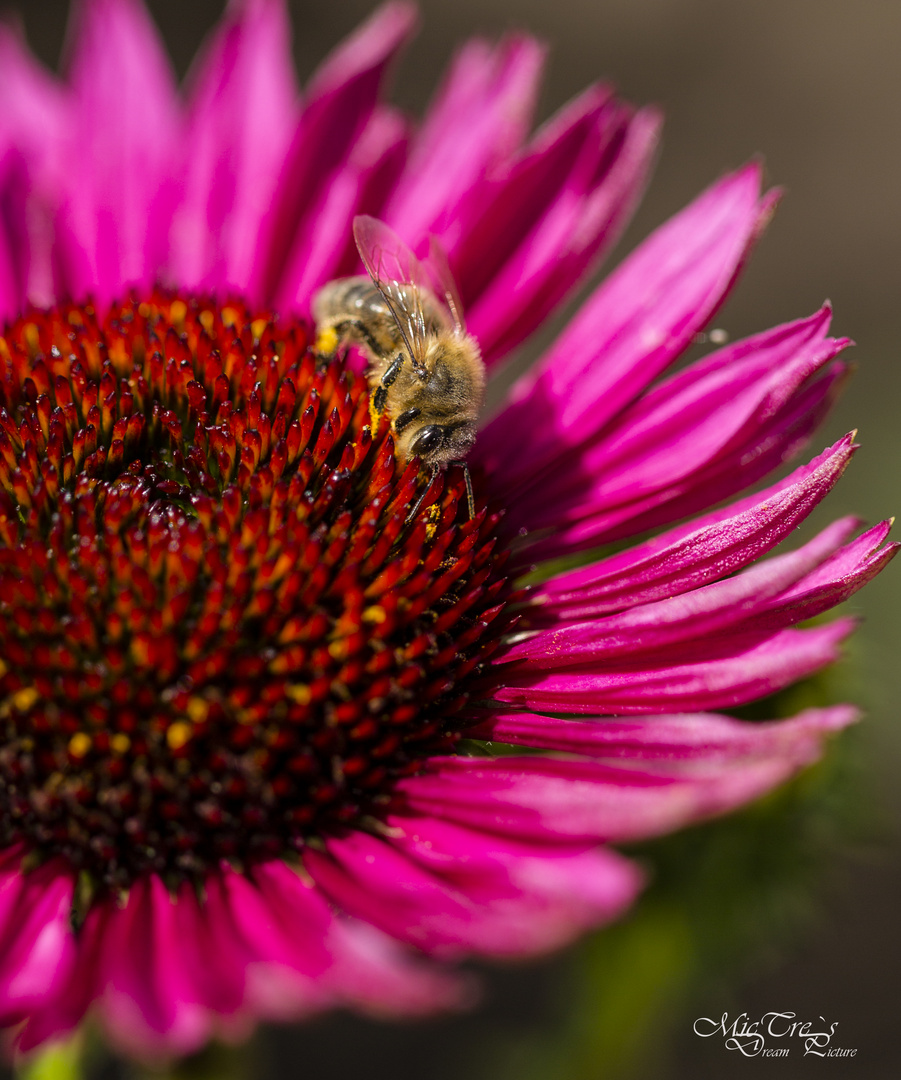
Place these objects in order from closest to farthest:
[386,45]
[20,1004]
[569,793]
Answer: [20,1004], [569,793], [386,45]

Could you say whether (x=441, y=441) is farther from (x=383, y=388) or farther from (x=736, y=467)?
(x=736, y=467)

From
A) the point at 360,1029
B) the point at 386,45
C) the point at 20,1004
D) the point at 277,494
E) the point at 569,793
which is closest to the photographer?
the point at 20,1004

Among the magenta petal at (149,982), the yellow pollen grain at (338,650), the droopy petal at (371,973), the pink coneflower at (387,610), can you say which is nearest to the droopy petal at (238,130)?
the pink coneflower at (387,610)

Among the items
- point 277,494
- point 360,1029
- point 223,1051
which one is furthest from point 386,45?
point 360,1029

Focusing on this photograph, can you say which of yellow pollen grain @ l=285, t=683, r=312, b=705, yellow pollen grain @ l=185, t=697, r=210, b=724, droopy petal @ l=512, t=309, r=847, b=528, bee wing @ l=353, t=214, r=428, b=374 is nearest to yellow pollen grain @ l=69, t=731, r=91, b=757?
yellow pollen grain @ l=185, t=697, r=210, b=724

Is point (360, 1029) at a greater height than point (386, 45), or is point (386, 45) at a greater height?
point (386, 45)

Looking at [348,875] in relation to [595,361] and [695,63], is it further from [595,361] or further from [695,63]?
[695,63]

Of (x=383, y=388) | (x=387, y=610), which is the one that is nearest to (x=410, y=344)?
(x=383, y=388)
